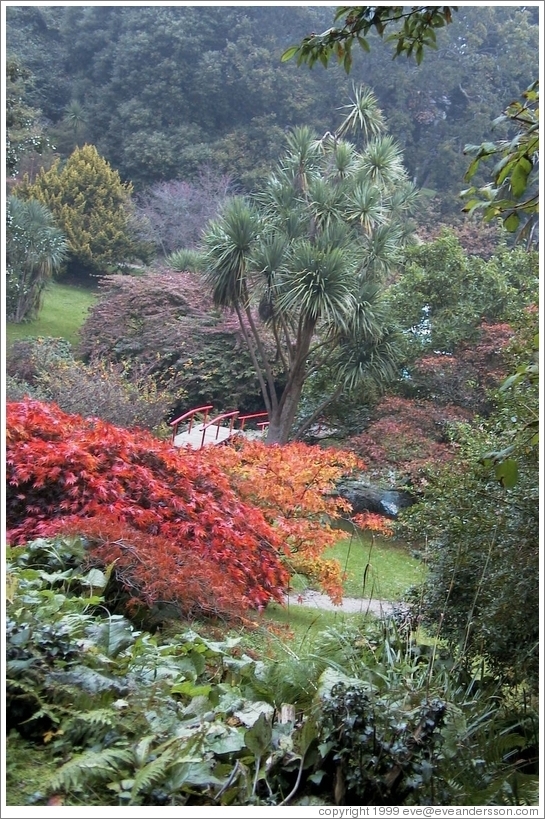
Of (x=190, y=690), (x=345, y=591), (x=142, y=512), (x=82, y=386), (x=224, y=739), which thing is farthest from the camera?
(x=82, y=386)

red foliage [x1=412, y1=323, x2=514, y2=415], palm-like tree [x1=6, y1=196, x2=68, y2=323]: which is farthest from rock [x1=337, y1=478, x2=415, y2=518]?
palm-like tree [x1=6, y1=196, x2=68, y2=323]

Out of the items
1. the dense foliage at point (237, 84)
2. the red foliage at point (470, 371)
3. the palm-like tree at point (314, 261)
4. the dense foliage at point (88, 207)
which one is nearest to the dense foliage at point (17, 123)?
the dense foliage at point (88, 207)

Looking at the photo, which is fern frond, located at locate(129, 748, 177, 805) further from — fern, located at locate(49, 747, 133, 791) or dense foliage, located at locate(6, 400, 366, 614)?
dense foliage, located at locate(6, 400, 366, 614)

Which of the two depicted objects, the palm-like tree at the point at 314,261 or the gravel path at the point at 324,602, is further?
the palm-like tree at the point at 314,261

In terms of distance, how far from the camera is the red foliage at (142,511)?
2.84 metres

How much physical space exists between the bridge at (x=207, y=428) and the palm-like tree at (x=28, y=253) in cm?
242

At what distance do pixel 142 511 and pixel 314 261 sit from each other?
5.34 m

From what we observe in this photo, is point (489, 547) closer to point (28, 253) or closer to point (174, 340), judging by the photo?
point (174, 340)

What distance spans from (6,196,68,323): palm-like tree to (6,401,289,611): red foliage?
17.1 feet

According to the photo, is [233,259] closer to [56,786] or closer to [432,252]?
[432,252]

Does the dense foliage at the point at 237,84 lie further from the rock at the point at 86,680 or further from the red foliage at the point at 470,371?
the rock at the point at 86,680

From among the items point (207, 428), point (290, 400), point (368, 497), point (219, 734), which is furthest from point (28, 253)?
point (219, 734)

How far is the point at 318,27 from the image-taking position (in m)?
11.1

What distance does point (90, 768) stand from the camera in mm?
1478
